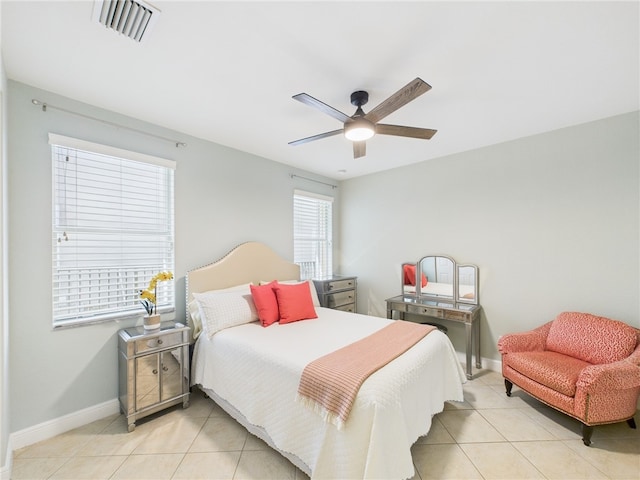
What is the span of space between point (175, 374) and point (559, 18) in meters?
3.58

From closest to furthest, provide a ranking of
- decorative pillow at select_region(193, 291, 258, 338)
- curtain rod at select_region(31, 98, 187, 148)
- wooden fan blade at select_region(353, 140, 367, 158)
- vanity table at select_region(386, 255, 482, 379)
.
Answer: curtain rod at select_region(31, 98, 187, 148)
wooden fan blade at select_region(353, 140, 367, 158)
decorative pillow at select_region(193, 291, 258, 338)
vanity table at select_region(386, 255, 482, 379)

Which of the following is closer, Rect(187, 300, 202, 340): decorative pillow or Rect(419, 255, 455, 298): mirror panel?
Rect(187, 300, 202, 340): decorative pillow

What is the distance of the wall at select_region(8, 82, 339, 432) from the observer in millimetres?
1995

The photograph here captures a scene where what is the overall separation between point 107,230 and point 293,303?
1.79m

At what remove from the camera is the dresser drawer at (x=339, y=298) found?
3982mm

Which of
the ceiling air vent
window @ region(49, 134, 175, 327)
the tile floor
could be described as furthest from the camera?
window @ region(49, 134, 175, 327)

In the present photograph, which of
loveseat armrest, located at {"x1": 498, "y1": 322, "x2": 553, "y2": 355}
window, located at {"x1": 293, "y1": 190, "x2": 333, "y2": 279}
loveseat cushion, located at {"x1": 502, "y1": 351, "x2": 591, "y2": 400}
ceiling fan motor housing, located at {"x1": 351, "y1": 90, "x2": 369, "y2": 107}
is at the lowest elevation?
loveseat cushion, located at {"x1": 502, "y1": 351, "x2": 591, "y2": 400}

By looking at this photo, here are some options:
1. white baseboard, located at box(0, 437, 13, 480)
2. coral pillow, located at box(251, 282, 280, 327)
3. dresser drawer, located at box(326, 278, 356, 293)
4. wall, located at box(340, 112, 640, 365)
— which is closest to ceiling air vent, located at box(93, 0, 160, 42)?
coral pillow, located at box(251, 282, 280, 327)

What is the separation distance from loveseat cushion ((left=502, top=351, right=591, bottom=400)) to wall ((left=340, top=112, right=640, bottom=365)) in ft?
2.07

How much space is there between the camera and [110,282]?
2.44m

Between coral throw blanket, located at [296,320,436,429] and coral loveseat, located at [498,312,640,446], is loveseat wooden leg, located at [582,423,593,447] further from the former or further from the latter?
A: coral throw blanket, located at [296,320,436,429]

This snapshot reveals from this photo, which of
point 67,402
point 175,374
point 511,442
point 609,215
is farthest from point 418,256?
point 67,402

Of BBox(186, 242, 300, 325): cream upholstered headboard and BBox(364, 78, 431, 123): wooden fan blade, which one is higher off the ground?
BBox(364, 78, 431, 123): wooden fan blade

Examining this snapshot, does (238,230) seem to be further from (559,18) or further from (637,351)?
(637,351)
